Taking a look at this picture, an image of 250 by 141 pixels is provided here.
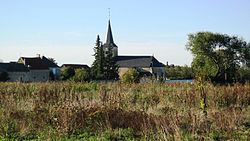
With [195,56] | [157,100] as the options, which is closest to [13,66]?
[195,56]

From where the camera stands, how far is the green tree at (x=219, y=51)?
65.4 m

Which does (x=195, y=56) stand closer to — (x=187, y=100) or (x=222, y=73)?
(x=222, y=73)

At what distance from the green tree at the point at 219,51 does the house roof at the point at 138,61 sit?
164ft

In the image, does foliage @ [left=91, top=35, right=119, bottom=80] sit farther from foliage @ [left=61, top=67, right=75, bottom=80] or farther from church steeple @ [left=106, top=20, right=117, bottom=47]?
church steeple @ [left=106, top=20, right=117, bottom=47]

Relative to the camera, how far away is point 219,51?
67.4m

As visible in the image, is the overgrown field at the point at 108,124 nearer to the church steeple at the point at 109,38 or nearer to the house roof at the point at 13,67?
the house roof at the point at 13,67

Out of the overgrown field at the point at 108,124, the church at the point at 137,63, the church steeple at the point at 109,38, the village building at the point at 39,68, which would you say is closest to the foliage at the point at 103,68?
the village building at the point at 39,68

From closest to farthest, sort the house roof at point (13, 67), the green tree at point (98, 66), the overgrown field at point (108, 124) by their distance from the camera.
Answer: the overgrown field at point (108, 124), the green tree at point (98, 66), the house roof at point (13, 67)

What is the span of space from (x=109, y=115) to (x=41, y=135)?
7.04 feet

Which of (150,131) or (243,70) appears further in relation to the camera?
(243,70)

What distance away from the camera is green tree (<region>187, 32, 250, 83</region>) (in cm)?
6544

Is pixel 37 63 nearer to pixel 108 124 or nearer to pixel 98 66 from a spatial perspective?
pixel 98 66

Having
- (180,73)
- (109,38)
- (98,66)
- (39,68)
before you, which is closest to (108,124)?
(180,73)

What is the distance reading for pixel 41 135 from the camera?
32.1ft
